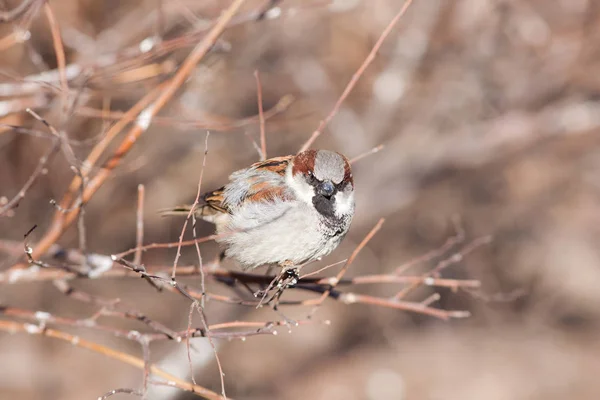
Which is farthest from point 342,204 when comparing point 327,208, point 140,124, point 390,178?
point 390,178

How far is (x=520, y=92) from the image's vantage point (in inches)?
242

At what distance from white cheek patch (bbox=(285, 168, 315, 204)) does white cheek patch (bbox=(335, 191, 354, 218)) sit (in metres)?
0.13

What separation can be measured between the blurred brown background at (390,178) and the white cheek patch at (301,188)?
109cm

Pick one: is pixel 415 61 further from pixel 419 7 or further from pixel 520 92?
pixel 520 92

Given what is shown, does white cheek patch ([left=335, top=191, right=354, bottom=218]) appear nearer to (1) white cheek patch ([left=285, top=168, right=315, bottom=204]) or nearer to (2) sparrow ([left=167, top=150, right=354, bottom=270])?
(2) sparrow ([left=167, top=150, right=354, bottom=270])

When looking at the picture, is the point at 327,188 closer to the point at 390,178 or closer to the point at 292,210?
the point at 292,210

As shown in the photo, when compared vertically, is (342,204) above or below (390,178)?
above

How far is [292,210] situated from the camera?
306 centimetres

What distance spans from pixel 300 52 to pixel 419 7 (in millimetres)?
1205

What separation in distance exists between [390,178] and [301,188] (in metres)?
3.26

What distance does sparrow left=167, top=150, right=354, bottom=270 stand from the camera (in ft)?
9.72

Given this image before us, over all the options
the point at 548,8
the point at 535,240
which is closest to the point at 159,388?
the point at 548,8

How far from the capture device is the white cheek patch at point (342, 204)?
118 inches

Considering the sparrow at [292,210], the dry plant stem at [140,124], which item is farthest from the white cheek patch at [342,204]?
the dry plant stem at [140,124]
